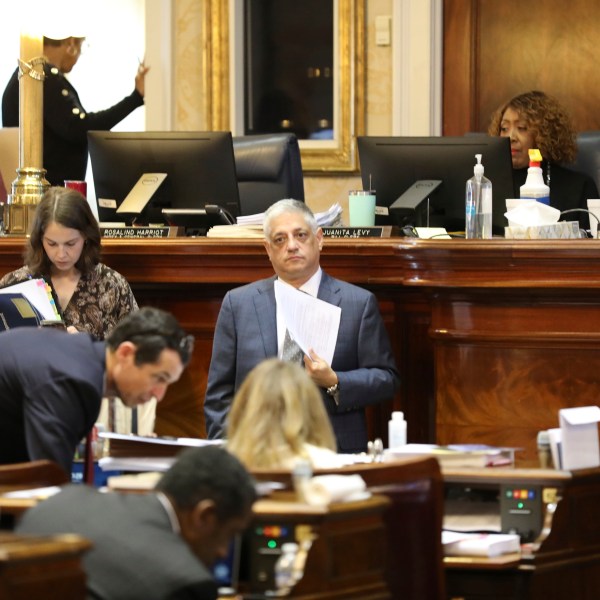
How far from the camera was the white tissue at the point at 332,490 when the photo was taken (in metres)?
2.94

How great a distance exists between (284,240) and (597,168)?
2061mm

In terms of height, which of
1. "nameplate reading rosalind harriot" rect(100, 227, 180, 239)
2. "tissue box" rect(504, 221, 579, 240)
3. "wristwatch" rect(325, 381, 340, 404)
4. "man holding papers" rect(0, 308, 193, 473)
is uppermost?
"nameplate reading rosalind harriot" rect(100, 227, 180, 239)

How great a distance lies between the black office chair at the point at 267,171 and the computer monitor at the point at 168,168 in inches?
9.9

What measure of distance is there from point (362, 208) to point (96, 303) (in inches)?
43.4

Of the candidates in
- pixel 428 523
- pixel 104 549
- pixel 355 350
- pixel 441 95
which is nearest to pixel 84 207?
pixel 355 350

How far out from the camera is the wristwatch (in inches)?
176

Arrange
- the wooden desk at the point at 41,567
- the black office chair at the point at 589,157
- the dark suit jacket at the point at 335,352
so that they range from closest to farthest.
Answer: the wooden desk at the point at 41,567 < the dark suit jacket at the point at 335,352 < the black office chair at the point at 589,157

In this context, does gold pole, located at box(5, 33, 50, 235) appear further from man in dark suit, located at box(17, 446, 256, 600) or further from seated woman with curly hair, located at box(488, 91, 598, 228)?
man in dark suit, located at box(17, 446, 256, 600)

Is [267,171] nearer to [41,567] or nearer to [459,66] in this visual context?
[459,66]

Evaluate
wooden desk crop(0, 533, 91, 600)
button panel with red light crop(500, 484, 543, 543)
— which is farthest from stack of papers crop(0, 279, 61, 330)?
wooden desk crop(0, 533, 91, 600)

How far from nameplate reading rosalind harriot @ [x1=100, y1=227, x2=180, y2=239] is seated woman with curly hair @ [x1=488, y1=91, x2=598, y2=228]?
144 centimetres

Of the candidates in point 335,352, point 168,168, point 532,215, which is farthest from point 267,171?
point 335,352

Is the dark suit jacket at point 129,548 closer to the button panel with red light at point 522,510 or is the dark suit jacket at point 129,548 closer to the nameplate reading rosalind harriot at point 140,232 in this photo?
the button panel with red light at point 522,510

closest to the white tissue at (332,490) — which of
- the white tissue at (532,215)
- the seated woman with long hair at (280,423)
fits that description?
the seated woman with long hair at (280,423)
